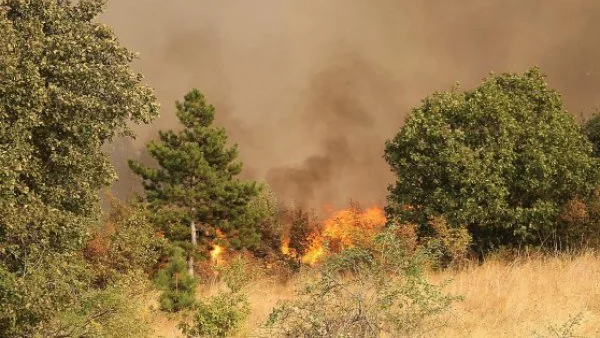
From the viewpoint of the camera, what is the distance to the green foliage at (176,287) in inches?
832

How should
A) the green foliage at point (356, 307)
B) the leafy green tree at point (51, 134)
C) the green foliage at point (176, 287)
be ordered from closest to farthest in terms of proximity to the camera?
the green foliage at point (356, 307)
the leafy green tree at point (51, 134)
the green foliage at point (176, 287)

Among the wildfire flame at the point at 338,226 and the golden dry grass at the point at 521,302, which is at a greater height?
the wildfire flame at the point at 338,226

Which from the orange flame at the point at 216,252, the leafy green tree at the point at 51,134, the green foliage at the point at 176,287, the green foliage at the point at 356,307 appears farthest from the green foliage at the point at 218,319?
the orange flame at the point at 216,252

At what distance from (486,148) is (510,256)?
5.34 metres

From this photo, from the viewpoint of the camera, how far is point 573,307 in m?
15.1

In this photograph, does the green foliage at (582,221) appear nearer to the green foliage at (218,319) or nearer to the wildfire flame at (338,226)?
the wildfire flame at (338,226)

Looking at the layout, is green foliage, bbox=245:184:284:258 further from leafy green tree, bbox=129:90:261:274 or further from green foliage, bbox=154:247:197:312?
green foliage, bbox=154:247:197:312

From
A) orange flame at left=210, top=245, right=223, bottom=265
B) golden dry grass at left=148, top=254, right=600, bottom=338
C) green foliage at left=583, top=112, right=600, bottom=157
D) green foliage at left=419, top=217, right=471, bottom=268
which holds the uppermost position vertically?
green foliage at left=583, top=112, right=600, bottom=157

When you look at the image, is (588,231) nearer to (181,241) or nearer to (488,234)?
(488,234)

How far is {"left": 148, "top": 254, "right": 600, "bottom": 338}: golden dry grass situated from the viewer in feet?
44.7

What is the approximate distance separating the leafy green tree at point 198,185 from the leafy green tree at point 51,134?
24972mm

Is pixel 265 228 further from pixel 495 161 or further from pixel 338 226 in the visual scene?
pixel 495 161

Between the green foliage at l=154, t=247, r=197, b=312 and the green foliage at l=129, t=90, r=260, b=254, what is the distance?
58.9ft

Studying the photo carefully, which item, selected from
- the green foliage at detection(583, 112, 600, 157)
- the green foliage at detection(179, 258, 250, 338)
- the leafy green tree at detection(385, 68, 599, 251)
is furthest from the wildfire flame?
the green foliage at detection(179, 258, 250, 338)
